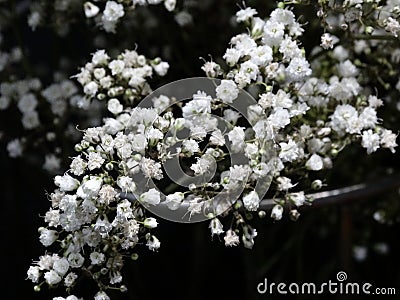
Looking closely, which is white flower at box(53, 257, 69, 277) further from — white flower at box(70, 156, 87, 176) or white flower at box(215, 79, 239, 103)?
white flower at box(215, 79, 239, 103)

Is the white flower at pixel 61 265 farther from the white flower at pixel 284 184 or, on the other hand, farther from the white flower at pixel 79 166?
the white flower at pixel 284 184

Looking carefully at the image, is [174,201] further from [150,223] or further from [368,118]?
[368,118]

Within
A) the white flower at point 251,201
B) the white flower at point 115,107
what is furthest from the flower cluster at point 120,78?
the white flower at point 251,201

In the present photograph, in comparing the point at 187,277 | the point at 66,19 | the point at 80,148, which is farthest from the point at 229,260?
the point at 80,148

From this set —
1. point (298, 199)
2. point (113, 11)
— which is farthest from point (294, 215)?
point (113, 11)

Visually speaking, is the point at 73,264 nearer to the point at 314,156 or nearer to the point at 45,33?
the point at 314,156
